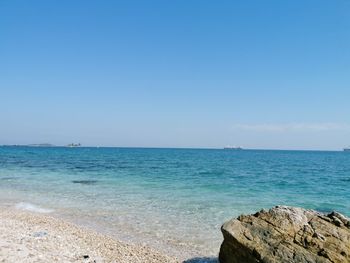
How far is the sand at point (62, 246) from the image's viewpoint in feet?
31.3

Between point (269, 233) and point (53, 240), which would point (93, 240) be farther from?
point (269, 233)

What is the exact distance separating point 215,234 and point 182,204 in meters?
6.65

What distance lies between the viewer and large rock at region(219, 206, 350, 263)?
7547 millimetres

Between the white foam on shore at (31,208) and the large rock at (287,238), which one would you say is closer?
the large rock at (287,238)

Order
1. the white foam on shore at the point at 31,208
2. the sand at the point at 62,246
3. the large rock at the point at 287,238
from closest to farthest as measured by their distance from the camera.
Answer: the large rock at the point at 287,238, the sand at the point at 62,246, the white foam on shore at the point at 31,208

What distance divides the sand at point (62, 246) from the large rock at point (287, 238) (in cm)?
295

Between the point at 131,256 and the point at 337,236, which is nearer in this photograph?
the point at 337,236

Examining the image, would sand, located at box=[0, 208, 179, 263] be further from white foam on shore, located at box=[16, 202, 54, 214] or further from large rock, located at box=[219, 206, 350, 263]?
white foam on shore, located at box=[16, 202, 54, 214]

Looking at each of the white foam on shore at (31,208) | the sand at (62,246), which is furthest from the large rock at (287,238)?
the white foam on shore at (31,208)

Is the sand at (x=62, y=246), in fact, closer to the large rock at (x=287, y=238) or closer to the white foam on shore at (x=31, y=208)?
the large rock at (x=287, y=238)

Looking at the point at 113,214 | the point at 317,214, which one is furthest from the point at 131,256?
the point at 113,214

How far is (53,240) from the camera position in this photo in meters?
11.2

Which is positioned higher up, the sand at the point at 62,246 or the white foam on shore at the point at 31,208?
the sand at the point at 62,246

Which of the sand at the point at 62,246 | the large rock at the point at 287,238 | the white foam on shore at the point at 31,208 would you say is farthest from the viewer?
the white foam on shore at the point at 31,208
